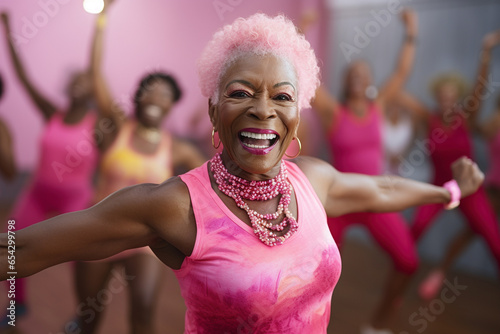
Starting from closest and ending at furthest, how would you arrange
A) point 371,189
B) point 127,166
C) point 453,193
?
point 371,189, point 453,193, point 127,166

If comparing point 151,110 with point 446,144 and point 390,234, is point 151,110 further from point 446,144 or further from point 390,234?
point 446,144

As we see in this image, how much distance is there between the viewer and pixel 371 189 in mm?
1478

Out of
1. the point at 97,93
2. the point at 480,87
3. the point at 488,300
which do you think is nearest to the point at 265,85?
the point at 97,93

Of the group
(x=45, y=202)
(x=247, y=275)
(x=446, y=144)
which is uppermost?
(x=247, y=275)

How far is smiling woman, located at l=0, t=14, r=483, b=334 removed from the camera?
3.63 ft

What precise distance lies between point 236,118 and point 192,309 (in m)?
0.45

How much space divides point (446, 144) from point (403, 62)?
0.70 m

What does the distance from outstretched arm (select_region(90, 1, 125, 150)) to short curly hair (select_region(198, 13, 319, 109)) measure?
162cm

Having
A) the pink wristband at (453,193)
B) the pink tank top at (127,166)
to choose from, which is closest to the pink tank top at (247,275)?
the pink wristband at (453,193)

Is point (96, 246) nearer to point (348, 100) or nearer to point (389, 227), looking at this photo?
point (389, 227)

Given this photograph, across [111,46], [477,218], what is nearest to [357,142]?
[477,218]

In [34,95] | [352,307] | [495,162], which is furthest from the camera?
[495,162]

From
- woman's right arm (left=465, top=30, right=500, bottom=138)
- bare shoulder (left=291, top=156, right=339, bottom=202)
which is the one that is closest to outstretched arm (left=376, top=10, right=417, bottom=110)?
woman's right arm (left=465, top=30, right=500, bottom=138)

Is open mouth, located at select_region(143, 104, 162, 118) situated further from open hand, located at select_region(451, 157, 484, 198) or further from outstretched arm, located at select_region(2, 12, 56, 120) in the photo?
open hand, located at select_region(451, 157, 484, 198)
